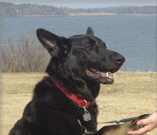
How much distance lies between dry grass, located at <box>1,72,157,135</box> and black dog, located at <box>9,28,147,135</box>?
3.39 meters

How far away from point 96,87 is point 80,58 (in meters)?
0.49

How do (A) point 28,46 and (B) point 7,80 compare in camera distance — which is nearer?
(B) point 7,80

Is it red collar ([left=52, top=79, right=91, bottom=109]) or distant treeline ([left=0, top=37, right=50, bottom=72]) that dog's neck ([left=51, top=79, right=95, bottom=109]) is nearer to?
red collar ([left=52, top=79, right=91, bottom=109])

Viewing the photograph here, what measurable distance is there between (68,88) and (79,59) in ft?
1.38

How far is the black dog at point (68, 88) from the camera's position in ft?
15.0

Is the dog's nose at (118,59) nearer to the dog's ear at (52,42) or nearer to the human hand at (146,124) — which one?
the dog's ear at (52,42)

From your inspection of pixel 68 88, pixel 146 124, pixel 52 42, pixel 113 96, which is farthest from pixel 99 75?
pixel 113 96

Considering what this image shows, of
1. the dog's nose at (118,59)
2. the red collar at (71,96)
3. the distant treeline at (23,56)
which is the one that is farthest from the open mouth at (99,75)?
the distant treeline at (23,56)

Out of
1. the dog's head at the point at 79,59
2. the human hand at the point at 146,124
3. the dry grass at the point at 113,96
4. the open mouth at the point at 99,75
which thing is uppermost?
the dog's head at the point at 79,59

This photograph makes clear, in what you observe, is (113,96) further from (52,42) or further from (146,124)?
(146,124)

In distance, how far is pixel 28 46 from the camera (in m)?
16.2

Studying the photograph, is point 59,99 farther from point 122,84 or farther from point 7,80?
point 7,80

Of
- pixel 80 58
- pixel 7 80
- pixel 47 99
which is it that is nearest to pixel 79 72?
pixel 80 58

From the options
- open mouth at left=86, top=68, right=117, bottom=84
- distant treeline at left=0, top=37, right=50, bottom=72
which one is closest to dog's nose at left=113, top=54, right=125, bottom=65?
open mouth at left=86, top=68, right=117, bottom=84
